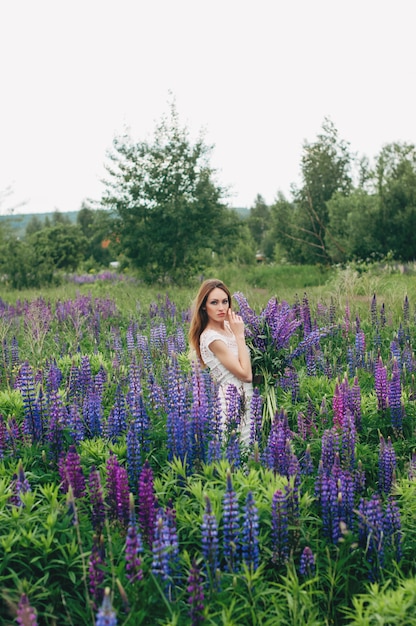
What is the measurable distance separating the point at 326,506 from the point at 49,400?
2.11 metres

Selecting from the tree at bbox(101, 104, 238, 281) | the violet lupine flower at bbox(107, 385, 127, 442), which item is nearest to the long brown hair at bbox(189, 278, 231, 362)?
the violet lupine flower at bbox(107, 385, 127, 442)

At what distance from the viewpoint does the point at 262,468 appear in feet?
11.8

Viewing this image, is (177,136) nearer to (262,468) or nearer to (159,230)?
(159,230)

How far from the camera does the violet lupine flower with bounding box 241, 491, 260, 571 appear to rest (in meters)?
2.61

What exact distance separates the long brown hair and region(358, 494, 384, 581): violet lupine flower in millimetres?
2867

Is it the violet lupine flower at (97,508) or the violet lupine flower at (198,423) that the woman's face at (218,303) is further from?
the violet lupine flower at (97,508)

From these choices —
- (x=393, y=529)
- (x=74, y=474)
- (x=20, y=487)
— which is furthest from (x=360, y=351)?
(x=20, y=487)

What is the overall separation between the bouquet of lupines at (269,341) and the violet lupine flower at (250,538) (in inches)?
89.6

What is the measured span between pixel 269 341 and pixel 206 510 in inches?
107

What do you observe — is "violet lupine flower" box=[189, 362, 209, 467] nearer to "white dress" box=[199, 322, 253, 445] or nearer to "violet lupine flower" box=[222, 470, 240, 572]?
"violet lupine flower" box=[222, 470, 240, 572]

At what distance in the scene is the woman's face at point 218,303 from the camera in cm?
532

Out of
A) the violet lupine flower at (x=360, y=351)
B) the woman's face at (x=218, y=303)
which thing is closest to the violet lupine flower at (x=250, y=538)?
the woman's face at (x=218, y=303)

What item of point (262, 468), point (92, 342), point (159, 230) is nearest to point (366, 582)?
point (262, 468)

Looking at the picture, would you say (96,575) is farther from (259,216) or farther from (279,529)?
(259,216)
